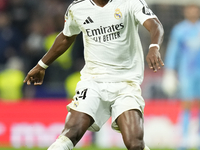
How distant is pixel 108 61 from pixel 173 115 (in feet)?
16.2

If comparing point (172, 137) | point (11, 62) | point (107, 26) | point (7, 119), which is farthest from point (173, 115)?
point (107, 26)

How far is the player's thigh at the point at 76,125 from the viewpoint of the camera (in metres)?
4.38

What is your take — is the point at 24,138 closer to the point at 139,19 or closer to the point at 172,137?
the point at 172,137

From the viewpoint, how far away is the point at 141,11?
179 inches

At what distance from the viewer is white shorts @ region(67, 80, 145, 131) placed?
180 inches

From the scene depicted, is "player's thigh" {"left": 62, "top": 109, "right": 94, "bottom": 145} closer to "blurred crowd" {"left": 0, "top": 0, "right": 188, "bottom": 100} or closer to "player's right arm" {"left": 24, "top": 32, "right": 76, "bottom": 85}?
"player's right arm" {"left": 24, "top": 32, "right": 76, "bottom": 85}

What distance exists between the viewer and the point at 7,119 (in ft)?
30.6

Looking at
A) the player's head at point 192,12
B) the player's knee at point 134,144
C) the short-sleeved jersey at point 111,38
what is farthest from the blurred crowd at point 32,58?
the player's knee at point 134,144

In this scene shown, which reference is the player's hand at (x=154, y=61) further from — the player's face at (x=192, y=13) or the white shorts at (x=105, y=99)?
the player's face at (x=192, y=13)

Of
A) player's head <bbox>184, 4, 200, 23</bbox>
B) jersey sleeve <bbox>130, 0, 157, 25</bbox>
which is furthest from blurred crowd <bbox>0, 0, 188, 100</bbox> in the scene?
jersey sleeve <bbox>130, 0, 157, 25</bbox>

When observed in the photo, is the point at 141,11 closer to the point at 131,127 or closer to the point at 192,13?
the point at 131,127

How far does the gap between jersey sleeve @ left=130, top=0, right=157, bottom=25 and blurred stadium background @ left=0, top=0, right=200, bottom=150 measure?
4828 millimetres

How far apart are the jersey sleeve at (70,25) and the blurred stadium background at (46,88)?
4.31 m

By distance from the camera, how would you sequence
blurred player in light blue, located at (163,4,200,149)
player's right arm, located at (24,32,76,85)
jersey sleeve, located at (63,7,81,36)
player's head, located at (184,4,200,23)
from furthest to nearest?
blurred player in light blue, located at (163,4,200,149) → player's head, located at (184,4,200,23) → player's right arm, located at (24,32,76,85) → jersey sleeve, located at (63,7,81,36)
